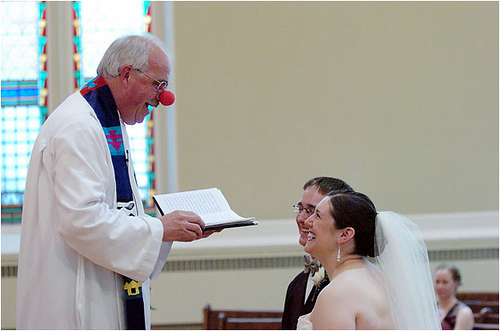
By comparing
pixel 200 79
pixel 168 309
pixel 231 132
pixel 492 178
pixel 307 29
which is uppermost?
pixel 307 29

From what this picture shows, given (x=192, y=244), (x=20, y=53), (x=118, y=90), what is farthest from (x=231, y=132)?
(x=118, y=90)

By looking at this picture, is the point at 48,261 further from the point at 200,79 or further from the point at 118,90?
the point at 200,79

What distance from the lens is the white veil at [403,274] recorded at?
3.12m

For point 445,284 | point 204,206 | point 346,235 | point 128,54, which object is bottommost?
point 445,284

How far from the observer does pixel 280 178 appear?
25.4ft

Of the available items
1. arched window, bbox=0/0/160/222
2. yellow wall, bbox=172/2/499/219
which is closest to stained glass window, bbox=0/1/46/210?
arched window, bbox=0/0/160/222

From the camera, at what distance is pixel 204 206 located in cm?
352

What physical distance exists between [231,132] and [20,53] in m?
2.64

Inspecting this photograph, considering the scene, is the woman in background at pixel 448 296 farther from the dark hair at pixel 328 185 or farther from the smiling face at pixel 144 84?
the smiling face at pixel 144 84

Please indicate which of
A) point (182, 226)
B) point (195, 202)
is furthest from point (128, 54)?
point (182, 226)

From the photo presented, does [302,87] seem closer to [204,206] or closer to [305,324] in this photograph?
[204,206]

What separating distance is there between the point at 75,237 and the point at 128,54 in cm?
93

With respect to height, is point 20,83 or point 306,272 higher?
point 20,83

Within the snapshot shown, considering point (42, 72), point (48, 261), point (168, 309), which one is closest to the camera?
point (48, 261)
